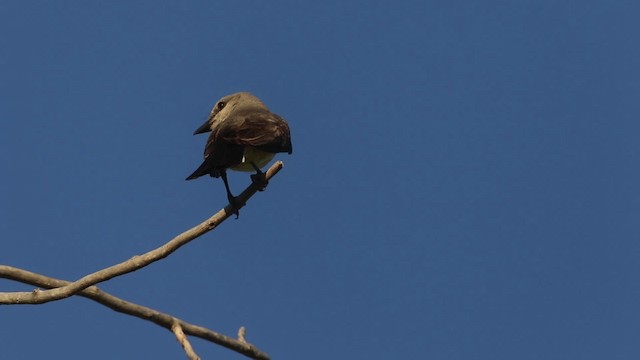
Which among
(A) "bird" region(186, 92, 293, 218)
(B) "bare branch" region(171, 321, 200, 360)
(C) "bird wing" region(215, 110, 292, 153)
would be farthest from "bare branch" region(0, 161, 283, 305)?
(C) "bird wing" region(215, 110, 292, 153)

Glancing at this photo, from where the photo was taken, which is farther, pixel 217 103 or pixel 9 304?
pixel 217 103

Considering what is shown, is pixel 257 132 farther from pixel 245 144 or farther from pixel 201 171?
pixel 201 171

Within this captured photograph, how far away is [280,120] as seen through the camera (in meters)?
9.89

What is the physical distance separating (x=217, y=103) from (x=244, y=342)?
6243mm

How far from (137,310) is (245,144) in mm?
2948

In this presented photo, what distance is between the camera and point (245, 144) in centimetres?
896

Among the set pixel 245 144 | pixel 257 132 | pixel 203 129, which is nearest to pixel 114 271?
pixel 245 144

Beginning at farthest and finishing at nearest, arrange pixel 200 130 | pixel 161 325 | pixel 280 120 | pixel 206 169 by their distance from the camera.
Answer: pixel 200 130, pixel 280 120, pixel 206 169, pixel 161 325

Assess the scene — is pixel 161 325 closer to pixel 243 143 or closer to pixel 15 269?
pixel 15 269

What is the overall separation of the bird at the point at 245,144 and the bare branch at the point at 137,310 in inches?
86.7

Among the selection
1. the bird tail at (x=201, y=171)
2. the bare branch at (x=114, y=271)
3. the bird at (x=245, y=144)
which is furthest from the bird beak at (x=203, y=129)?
the bare branch at (x=114, y=271)

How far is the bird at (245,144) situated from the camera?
29.4ft

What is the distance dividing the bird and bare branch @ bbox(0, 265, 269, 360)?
2.20m

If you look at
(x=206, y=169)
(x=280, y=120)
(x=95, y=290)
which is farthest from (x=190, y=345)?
(x=280, y=120)
